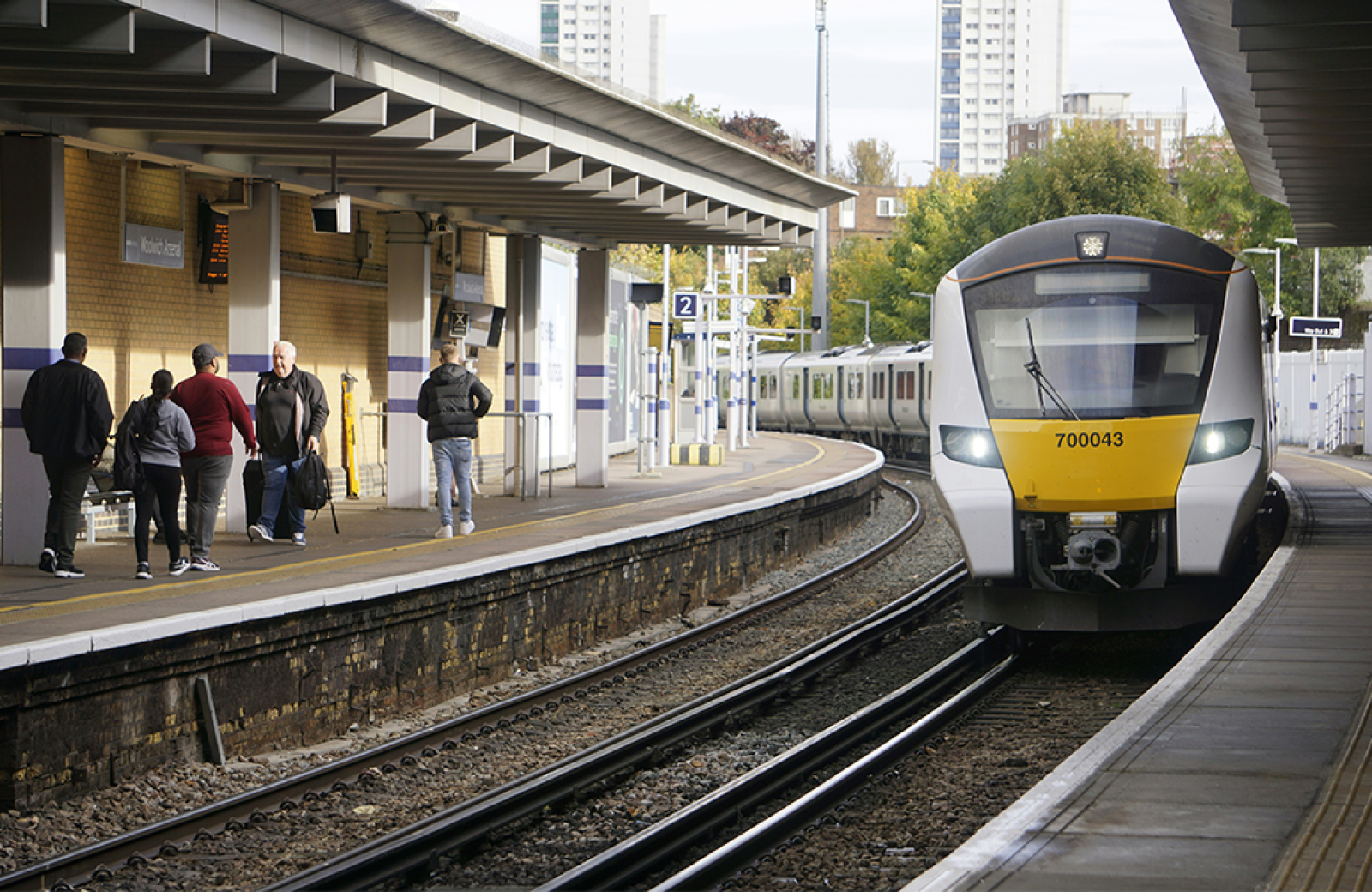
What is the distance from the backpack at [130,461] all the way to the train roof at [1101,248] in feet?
19.4

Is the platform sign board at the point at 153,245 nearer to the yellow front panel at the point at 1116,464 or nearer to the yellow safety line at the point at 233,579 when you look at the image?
the yellow safety line at the point at 233,579

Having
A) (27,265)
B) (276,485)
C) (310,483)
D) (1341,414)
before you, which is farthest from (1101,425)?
(1341,414)

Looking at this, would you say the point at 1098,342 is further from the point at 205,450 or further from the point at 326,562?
the point at 205,450

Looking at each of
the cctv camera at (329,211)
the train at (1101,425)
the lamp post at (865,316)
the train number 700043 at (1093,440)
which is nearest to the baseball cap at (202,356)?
the cctv camera at (329,211)

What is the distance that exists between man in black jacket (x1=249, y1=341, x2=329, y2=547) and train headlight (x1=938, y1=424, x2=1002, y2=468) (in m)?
5.31

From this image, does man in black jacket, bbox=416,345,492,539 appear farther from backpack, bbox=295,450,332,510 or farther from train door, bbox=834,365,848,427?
train door, bbox=834,365,848,427

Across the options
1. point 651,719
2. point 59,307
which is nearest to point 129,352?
point 59,307

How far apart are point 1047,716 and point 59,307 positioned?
7492 mm

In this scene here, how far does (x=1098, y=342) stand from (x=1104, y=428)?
648 millimetres

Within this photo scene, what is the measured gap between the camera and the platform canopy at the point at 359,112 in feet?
32.2

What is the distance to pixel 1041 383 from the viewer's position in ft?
36.0

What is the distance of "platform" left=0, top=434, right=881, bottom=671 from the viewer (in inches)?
335

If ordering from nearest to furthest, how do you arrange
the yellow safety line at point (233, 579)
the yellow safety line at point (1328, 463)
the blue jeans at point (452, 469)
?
1. the yellow safety line at point (233, 579)
2. the blue jeans at point (452, 469)
3. the yellow safety line at point (1328, 463)

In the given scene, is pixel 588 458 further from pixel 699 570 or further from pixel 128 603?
pixel 128 603
